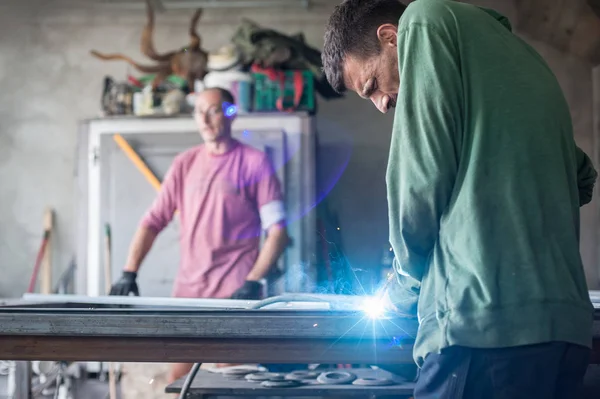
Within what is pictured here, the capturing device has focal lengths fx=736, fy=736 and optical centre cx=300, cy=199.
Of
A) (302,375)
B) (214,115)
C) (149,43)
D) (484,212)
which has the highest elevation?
(149,43)

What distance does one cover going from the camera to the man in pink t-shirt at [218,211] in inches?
159

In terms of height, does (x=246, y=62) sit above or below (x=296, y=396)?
above

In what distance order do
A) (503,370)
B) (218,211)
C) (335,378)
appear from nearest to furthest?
(503,370) → (335,378) → (218,211)

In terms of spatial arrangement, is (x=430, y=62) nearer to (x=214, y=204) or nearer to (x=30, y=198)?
(x=214, y=204)

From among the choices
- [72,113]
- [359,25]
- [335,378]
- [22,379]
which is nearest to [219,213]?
[335,378]

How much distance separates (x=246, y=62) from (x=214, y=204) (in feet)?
3.70

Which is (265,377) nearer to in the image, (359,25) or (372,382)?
(372,382)

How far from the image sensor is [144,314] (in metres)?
1.49

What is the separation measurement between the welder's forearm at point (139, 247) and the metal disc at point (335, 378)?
5.37ft

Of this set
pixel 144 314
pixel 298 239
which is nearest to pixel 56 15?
pixel 298 239

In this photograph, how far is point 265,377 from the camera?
2580 mm

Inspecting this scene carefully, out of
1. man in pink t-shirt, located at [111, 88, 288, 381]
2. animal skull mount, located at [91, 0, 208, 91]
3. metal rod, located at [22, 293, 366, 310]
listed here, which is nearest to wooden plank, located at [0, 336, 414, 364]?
metal rod, located at [22, 293, 366, 310]

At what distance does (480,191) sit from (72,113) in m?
Result: 4.80

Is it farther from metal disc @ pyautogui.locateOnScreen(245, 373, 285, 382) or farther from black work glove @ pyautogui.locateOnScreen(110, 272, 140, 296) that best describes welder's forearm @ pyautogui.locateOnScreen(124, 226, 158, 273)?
metal disc @ pyautogui.locateOnScreen(245, 373, 285, 382)
